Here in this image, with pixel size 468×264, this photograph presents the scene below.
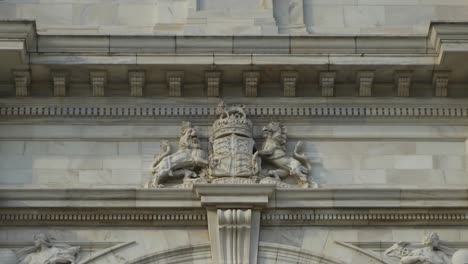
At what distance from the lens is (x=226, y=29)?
2912 cm

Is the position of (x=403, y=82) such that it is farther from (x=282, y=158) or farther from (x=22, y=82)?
(x=22, y=82)

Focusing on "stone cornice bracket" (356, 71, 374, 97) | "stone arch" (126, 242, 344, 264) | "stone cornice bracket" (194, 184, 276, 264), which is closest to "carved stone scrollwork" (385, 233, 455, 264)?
"stone arch" (126, 242, 344, 264)

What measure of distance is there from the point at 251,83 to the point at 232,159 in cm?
120

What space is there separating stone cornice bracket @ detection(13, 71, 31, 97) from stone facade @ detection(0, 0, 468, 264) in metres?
0.02

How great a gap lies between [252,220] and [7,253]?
3.38 metres

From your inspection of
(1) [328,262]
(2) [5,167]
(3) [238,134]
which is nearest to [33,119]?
(2) [5,167]

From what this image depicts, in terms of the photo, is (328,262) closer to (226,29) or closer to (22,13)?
(226,29)

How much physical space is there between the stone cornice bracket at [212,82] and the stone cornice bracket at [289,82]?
913mm

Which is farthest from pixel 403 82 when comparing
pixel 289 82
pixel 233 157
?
pixel 233 157

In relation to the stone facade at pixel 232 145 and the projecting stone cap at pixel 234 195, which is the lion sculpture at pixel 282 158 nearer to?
the stone facade at pixel 232 145

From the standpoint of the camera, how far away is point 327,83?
2852 centimetres

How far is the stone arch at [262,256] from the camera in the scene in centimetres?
2753

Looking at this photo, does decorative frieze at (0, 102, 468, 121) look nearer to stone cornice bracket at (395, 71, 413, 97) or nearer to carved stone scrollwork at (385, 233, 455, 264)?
stone cornice bracket at (395, 71, 413, 97)

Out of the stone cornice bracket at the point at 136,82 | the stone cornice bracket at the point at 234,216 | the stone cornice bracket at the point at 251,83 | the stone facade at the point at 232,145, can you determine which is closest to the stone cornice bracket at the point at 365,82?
the stone facade at the point at 232,145
